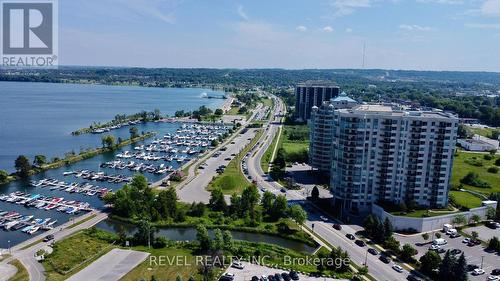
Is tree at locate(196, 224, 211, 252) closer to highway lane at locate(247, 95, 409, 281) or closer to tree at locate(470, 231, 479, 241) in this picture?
highway lane at locate(247, 95, 409, 281)

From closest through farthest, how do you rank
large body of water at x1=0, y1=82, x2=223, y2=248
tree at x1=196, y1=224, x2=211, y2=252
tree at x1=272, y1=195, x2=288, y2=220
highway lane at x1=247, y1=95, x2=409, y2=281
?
highway lane at x1=247, y1=95, x2=409, y2=281 < tree at x1=196, y1=224, x2=211, y2=252 < tree at x1=272, y1=195, x2=288, y2=220 < large body of water at x1=0, y1=82, x2=223, y2=248

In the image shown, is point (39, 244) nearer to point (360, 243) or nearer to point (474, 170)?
point (360, 243)

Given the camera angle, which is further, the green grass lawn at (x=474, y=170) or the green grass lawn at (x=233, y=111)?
the green grass lawn at (x=233, y=111)

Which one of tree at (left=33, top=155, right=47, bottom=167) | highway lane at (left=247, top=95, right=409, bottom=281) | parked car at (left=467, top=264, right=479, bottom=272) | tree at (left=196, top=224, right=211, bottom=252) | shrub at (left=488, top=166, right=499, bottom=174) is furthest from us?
shrub at (left=488, top=166, right=499, bottom=174)

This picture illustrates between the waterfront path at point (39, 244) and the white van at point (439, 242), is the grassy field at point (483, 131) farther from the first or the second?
the waterfront path at point (39, 244)

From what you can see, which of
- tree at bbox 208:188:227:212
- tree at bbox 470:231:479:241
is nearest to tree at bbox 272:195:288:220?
tree at bbox 208:188:227:212

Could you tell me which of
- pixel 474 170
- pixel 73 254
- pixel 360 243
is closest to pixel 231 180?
pixel 360 243

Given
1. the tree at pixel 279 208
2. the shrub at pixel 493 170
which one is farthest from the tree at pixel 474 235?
the shrub at pixel 493 170
